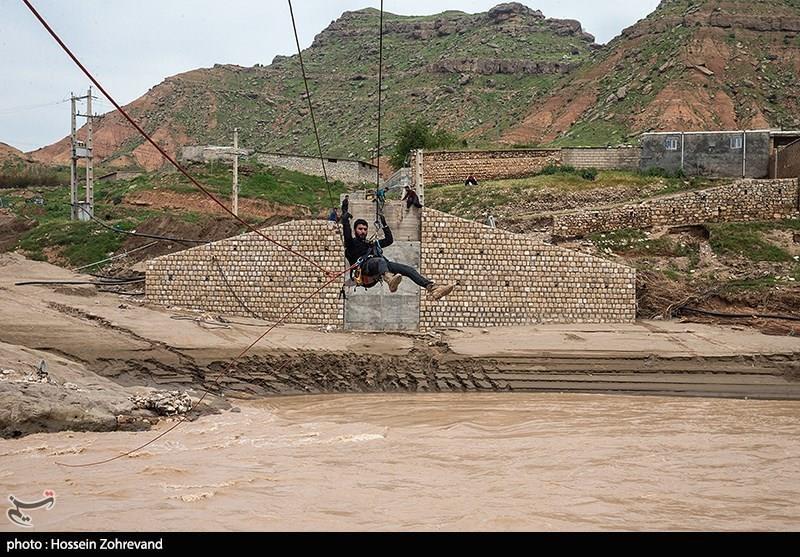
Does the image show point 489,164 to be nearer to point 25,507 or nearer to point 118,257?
point 118,257

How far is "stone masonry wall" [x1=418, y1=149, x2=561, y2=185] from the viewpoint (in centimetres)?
3228

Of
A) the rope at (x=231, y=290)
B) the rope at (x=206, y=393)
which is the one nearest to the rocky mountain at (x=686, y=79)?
the rope at (x=206, y=393)

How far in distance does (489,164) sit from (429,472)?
78.5 feet

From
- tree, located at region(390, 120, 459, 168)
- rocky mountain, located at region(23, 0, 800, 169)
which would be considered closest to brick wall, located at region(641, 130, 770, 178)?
rocky mountain, located at region(23, 0, 800, 169)

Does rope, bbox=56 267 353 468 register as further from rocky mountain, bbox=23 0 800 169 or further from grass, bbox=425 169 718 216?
rocky mountain, bbox=23 0 800 169

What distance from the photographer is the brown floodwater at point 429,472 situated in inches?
291

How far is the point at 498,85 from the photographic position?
2630 inches

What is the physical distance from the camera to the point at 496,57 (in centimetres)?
7338

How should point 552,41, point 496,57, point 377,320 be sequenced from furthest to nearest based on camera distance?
1. point 552,41
2. point 496,57
3. point 377,320

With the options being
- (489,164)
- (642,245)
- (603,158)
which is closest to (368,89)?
(489,164)

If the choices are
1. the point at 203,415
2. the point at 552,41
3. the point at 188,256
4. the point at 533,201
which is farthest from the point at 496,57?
the point at 203,415

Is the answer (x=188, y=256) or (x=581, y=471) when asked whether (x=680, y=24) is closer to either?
(x=188, y=256)

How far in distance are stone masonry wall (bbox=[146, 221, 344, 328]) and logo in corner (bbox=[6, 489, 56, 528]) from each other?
1184 cm
